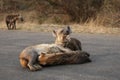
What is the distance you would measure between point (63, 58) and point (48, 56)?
17.2 inches

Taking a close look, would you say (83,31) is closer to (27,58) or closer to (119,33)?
(119,33)

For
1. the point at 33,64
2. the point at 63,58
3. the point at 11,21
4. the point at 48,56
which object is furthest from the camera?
the point at 11,21

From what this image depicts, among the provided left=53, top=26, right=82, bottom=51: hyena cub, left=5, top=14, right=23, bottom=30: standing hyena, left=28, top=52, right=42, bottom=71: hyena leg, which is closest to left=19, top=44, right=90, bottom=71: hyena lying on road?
left=28, top=52, right=42, bottom=71: hyena leg

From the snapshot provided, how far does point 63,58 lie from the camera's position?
9.33 metres

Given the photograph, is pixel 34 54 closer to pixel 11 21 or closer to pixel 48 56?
pixel 48 56

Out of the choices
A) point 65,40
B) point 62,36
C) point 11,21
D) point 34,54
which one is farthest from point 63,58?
point 11,21

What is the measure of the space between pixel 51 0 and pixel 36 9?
60.9 inches

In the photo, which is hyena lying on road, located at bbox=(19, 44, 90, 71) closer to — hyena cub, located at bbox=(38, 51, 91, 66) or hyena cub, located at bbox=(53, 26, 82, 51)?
hyena cub, located at bbox=(38, 51, 91, 66)

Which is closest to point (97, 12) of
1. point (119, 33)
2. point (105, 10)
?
point (105, 10)

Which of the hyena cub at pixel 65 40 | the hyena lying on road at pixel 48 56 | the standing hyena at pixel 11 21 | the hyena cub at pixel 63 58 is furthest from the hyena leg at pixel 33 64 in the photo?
the standing hyena at pixel 11 21

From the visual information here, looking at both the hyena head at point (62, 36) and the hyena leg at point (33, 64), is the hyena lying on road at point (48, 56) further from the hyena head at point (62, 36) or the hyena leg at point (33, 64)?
the hyena head at point (62, 36)

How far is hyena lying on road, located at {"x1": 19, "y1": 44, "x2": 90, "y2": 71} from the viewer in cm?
898

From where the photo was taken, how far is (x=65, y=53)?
366 inches

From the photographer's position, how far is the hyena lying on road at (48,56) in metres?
8.98
